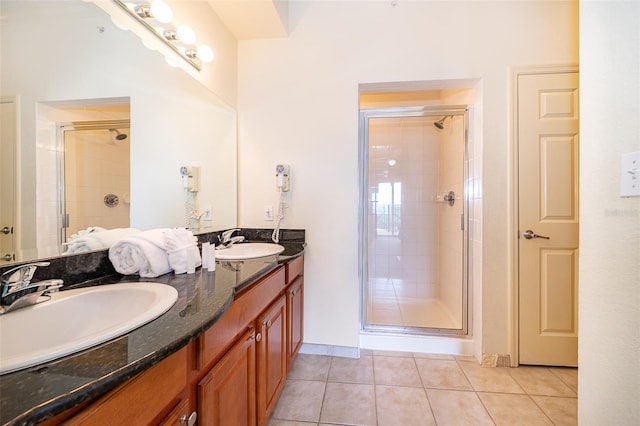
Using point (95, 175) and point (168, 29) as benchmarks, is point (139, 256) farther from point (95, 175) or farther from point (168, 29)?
point (168, 29)

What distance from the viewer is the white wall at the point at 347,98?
1.80 meters

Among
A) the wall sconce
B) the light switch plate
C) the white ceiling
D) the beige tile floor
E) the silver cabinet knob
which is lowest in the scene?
the beige tile floor

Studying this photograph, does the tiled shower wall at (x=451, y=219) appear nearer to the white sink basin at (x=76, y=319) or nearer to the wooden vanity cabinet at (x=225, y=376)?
the wooden vanity cabinet at (x=225, y=376)

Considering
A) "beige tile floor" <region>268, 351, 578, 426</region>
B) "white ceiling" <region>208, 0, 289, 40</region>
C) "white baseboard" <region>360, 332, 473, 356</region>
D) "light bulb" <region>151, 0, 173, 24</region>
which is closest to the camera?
"light bulb" <region>151, 0, 173, 24</region>

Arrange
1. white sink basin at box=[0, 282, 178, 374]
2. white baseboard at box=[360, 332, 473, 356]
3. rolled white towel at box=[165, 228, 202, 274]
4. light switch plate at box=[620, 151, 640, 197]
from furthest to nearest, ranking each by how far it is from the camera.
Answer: white baseboard at box=[360, 332, 473, 356]
rolled white towel at box=[165, 228, 202, 274]
light switch plate at box=[620, 151, 640, 197]
white sink basin at box=[0, 282, 178, 374]

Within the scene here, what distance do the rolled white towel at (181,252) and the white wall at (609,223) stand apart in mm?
1448

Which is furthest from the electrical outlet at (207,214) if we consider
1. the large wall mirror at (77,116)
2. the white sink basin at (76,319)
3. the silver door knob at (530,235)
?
the silver door knob at (530,235)

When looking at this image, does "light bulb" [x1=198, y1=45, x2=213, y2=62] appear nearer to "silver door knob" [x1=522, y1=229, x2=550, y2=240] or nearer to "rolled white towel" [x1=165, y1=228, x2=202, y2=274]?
"rolled white towel" [x1=165, y1=228, x2=202, y2=274]

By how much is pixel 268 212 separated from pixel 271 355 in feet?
3.44

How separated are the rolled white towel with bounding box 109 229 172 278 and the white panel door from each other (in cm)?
218

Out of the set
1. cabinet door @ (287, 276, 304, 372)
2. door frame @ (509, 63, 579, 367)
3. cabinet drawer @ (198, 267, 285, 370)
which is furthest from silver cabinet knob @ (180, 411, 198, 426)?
door frame @ (509, 63, 579, 367)

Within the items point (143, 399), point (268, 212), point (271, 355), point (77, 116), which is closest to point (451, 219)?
point (268, 212)

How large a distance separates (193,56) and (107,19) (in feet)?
1.72

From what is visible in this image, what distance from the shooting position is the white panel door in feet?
5.74
